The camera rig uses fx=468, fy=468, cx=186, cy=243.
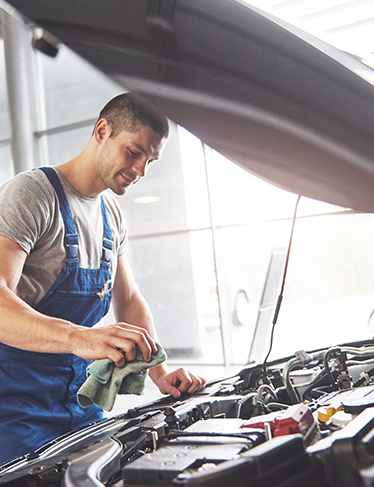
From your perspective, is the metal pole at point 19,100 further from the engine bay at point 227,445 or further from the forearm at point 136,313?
the engine bay at point 227,445

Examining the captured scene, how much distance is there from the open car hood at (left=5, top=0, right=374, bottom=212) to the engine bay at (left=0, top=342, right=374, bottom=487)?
452 millimetres

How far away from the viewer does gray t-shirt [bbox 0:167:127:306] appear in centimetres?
129

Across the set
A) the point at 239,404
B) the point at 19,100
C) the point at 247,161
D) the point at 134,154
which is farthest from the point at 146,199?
the point at 247,161

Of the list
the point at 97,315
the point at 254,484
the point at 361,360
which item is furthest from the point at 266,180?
the point at 361,360

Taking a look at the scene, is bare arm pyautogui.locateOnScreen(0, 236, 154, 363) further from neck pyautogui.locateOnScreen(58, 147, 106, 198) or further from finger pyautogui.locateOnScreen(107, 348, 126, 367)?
neck pyautogui.locateOnScreen(58, 147, 106, 198)

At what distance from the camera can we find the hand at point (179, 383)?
142 cm

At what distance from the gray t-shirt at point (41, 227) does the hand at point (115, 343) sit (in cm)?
38

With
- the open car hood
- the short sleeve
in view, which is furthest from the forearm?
the open car hood

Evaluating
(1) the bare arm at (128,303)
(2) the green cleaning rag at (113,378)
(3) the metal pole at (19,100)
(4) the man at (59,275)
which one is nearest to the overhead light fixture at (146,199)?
(3) the metal pole at (19,100)

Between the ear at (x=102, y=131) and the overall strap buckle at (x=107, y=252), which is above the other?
the ear at (x=102, y=131)

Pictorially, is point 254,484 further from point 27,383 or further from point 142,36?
point 27,383

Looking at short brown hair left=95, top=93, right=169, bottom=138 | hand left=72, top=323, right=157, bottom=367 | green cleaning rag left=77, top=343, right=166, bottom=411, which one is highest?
short brown hair left=95, top=93, right=169, bottom=138

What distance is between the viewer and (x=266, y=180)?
94 cm

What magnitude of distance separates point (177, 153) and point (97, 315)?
16.7ft
